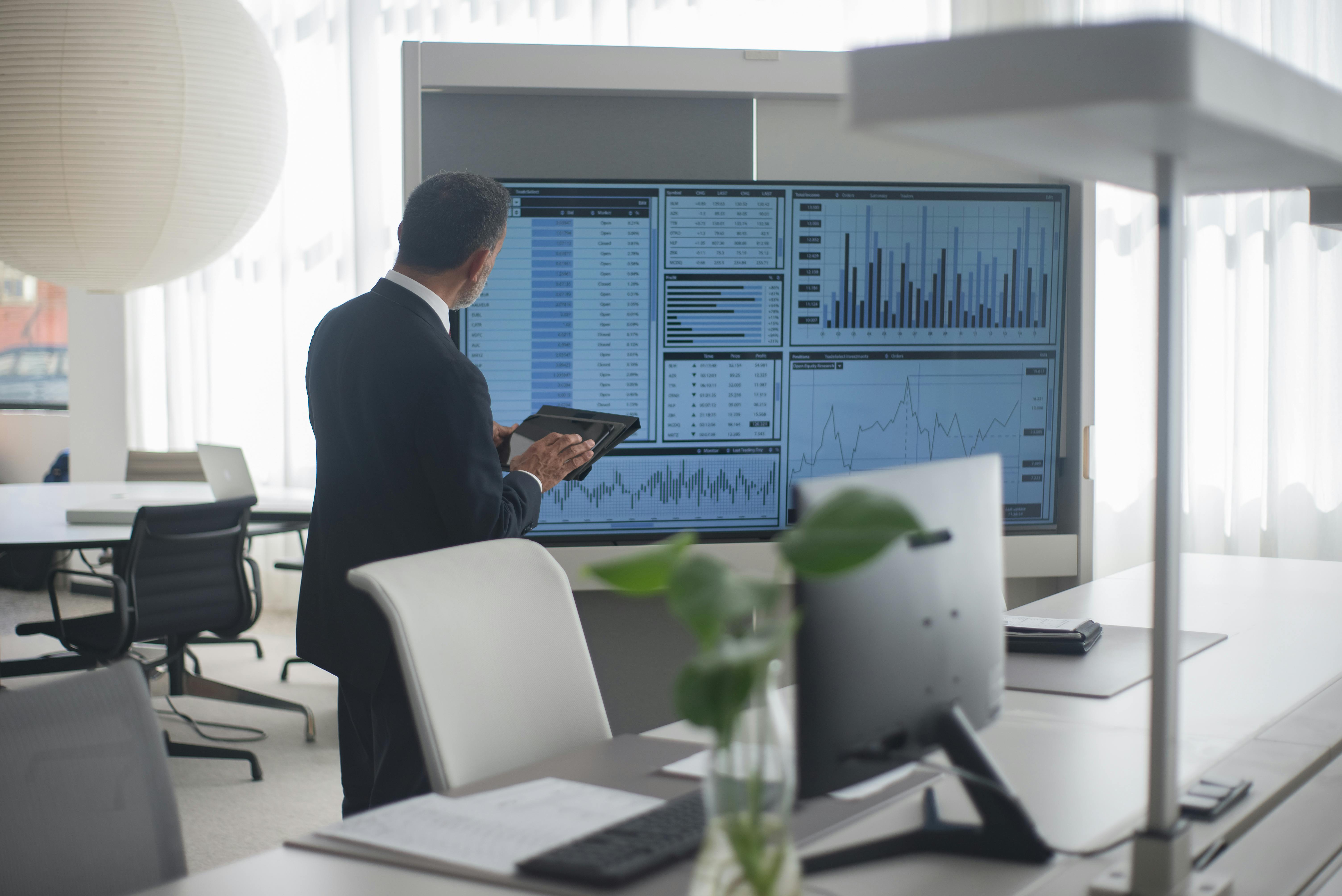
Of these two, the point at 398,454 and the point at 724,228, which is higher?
the point at 724,228

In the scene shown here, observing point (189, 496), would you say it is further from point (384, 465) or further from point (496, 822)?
point (496, 822)

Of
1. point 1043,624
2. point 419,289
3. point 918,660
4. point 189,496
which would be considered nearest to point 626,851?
point 918,660

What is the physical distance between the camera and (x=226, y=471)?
3963 millimetres

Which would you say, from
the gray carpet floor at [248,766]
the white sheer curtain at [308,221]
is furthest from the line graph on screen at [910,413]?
the white sheer curtain at [308,221]

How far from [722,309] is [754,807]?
7.60 feet

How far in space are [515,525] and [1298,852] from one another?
54.3 inches

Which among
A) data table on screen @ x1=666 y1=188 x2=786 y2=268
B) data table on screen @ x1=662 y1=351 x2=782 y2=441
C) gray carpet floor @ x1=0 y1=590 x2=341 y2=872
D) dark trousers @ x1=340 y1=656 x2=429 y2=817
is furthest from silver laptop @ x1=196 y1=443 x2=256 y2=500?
dark trousers @ x1=340 y1=656 x2=429 y2=817

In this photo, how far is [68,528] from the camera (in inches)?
137

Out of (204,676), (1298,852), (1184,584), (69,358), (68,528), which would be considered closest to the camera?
(1298,852)

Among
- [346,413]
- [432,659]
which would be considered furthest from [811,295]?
[432,659]

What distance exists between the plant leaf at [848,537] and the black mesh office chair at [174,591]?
2.98 metres

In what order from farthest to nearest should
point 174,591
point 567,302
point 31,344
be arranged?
point 31,344 → point 174,591 → point 567,302

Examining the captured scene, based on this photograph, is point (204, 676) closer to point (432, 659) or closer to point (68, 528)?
point (68, 528)

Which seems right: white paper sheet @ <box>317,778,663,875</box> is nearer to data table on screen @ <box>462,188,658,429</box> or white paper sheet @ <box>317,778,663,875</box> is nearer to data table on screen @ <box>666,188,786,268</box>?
data table on screen @ <box>462,188,658,429</box>
